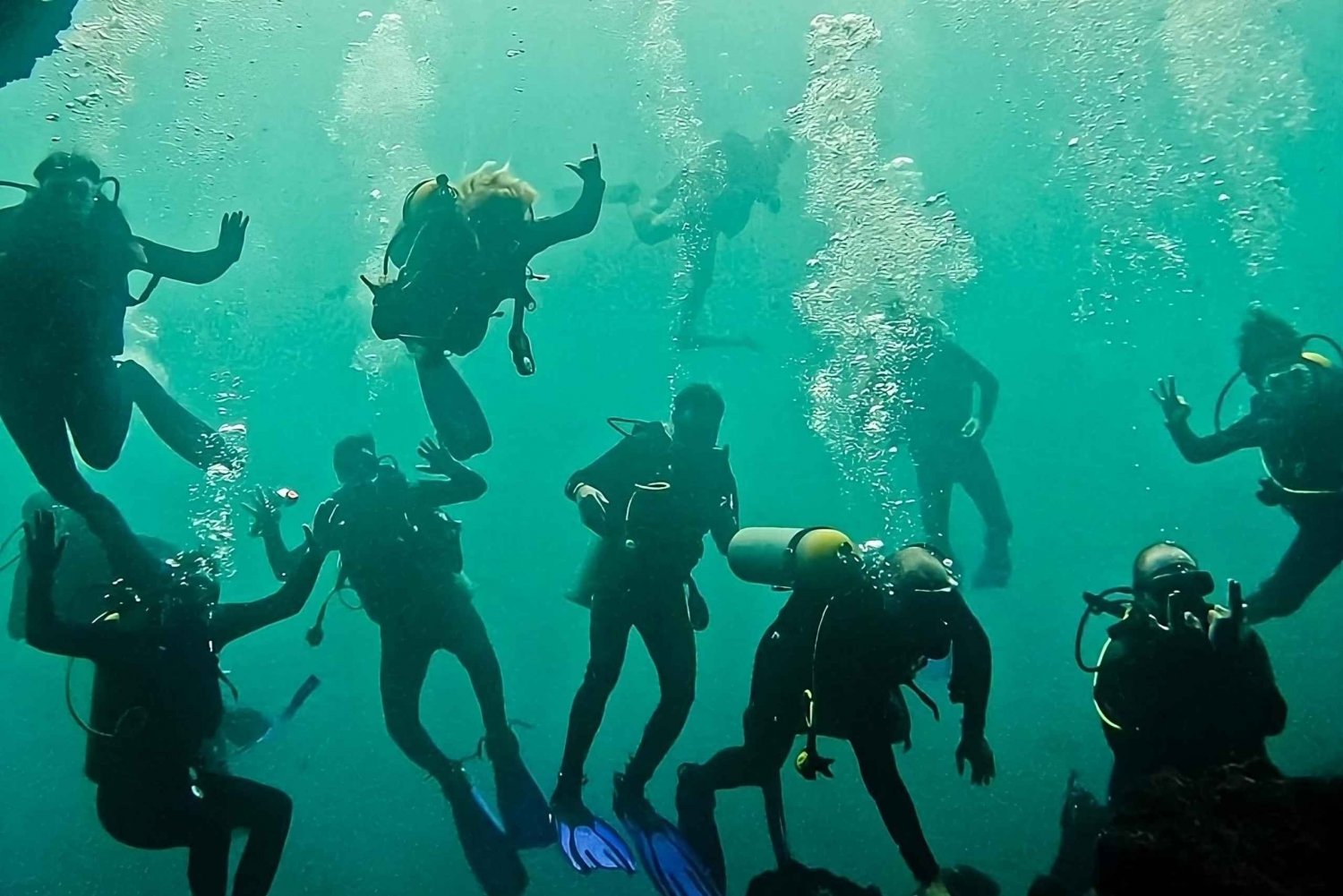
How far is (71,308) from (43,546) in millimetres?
1812

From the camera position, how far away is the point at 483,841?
734 centimetres

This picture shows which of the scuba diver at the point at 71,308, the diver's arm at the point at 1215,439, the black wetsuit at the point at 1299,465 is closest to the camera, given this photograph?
the scuba diver at the point at 71,308

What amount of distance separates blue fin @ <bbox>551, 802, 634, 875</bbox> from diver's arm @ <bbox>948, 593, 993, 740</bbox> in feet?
11.0

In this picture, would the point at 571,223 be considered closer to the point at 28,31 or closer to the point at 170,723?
the point at 28,31

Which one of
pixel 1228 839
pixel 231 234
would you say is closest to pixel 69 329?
pixel 231 234

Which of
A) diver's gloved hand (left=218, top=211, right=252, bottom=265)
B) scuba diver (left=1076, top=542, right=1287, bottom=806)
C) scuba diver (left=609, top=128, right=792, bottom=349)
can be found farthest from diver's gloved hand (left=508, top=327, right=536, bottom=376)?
scuba diver (left=609, top=128, right=792, bottom=349)

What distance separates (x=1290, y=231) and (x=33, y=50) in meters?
51.6

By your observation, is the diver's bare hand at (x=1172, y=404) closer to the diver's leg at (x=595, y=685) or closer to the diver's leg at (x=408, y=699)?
the diver's leg at (x=595, y=685)

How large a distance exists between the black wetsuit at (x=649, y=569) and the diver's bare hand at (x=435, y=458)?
1.12m

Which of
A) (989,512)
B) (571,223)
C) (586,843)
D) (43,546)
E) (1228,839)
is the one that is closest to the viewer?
(1228,839)

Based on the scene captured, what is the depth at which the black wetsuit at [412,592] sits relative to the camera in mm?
7453

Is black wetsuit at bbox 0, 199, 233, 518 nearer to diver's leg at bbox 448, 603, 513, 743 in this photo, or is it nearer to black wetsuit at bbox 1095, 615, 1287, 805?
diver's leg at bbox 448, 603, 513, 743

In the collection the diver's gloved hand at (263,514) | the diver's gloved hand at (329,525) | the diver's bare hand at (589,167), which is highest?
the diver's bare hand at (589,167)

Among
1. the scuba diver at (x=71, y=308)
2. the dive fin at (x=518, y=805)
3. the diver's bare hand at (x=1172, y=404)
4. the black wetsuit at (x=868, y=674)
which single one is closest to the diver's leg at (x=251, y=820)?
the dive fin at (x=518, y=805)
